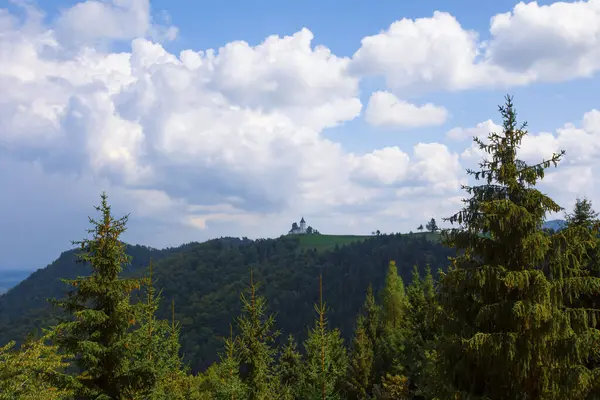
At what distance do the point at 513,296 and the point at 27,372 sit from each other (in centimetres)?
1563

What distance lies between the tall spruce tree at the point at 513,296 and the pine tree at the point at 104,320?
12296 millimetres

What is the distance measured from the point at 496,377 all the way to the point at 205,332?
185595 millimetres

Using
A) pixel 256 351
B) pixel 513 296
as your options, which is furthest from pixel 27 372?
pixel 513 296

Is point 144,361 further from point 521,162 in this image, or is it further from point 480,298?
point 521,162

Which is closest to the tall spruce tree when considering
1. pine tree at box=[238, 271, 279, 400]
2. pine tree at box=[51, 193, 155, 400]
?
pine tree at box=[238, 271, 279, 400]

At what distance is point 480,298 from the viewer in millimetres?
14891

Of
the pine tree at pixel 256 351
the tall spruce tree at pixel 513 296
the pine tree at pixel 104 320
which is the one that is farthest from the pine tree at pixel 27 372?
the tall spruce tree at pixel 513 296

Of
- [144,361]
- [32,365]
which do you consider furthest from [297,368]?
[32,365]

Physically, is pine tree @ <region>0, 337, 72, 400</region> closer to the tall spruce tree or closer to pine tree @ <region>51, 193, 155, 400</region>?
pine tree @ <region>51, 193, 155, 400</region>

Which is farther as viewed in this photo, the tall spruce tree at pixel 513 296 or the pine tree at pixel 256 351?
the pine tree at pixel 256 351

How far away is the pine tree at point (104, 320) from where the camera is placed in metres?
19.1

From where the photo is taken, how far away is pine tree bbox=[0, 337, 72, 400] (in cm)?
1533

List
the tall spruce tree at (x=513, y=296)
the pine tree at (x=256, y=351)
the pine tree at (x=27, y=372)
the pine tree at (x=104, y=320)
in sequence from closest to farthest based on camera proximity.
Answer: the tall spruce tree at (x=513, y=296), the pine tree at (x=27, y=372), the pine tree at (x=104, y=320), the pine tree at (x=256, y=351)

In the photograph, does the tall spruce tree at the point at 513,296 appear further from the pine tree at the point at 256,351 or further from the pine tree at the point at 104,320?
the pine tree at the point at 104,320
